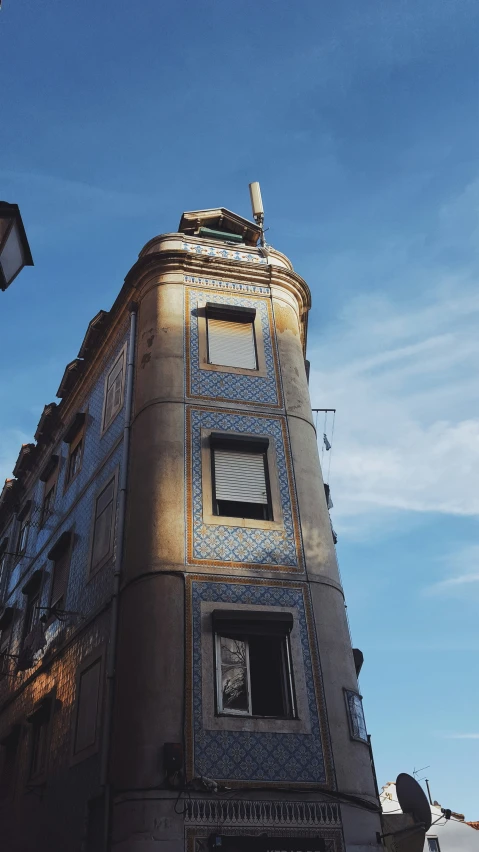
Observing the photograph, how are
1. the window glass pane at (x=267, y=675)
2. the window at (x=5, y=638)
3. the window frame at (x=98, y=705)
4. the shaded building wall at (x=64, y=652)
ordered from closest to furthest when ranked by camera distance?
the window glass pane at (x=267, y=675) < the window frame at (x=98, y=705) < the shaded building wall at (x=64, y=652) < the window at (x=5, y=638)

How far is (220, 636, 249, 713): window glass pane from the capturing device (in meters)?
10.6

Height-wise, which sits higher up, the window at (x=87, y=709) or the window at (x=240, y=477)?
the window at (x=240, y=477)

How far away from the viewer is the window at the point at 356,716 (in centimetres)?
1099

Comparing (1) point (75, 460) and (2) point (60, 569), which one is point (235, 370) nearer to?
(1) point (75, 460)

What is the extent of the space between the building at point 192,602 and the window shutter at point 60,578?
0.08 meters

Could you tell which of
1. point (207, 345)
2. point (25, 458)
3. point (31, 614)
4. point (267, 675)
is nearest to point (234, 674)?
point (267, 675)

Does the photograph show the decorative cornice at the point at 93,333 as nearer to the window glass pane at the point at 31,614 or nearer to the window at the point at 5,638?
the window glass pane at the point at 31,614

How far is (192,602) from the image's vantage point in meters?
11.3

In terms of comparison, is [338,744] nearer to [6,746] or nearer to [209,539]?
[209,539]

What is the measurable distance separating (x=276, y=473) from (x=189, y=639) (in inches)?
143

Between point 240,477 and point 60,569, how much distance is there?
595cm

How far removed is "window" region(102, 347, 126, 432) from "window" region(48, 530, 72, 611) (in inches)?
109

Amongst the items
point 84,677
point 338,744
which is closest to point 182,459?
point 84,677

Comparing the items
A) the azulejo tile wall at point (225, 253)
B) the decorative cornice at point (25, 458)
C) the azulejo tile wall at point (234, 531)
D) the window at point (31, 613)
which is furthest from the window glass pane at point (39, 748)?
the azulejo tile wall at point (225, 253)
